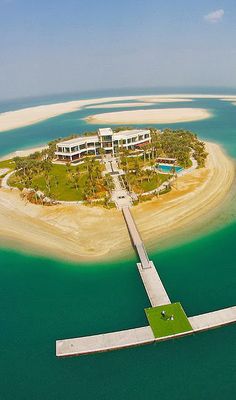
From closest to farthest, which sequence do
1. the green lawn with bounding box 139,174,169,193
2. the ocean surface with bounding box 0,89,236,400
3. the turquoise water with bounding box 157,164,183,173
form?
the ocean surface with bounding box 0,89,236,400, the green lawn with bounding box 139,174,169,193, the turquoise water with bounding box 157,164,183,173

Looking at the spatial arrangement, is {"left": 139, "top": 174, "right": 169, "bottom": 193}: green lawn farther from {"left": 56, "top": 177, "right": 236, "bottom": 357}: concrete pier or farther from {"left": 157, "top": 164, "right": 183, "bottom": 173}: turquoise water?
{"left": 56, "top": 177, "right": 236, "bottom": 357}: concrete pier

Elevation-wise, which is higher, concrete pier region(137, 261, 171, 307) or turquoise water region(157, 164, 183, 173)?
turquoise water region(157, 164, 183, 173)

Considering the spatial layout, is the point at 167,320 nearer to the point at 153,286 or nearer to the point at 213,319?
the point at 213,319

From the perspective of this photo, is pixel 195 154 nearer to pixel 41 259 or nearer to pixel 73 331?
pixel 41 259

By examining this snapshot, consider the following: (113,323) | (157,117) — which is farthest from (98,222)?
(157,117)

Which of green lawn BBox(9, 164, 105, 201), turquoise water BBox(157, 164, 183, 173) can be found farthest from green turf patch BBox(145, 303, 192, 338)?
turquoise water BBox(157, 164, 183, 173)

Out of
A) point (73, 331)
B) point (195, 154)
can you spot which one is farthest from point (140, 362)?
point (195, 154)
